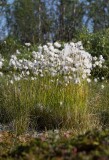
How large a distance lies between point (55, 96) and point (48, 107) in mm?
218

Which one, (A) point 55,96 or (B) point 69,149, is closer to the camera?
(B) point 69,149

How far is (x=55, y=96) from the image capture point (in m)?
8.02

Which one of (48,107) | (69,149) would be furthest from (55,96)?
(69,149)

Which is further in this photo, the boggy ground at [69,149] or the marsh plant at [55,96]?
the marsh plant at [55,96]

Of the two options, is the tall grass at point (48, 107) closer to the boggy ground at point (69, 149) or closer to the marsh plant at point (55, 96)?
the marsh plant at point (55, 96)

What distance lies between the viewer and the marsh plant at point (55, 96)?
7.67 m

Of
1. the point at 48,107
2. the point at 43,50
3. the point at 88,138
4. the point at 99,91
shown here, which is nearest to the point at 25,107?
the point at 48,107

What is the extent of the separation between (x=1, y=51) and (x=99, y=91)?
15853mm

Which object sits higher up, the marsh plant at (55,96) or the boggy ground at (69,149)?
the marsh plant at (55,96)

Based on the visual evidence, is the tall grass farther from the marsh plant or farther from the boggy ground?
the boggy ground

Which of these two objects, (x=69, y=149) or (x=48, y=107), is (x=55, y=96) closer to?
(x=48, y=107)

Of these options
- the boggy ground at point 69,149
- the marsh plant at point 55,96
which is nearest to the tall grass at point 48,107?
the marsh plant at point 55,96

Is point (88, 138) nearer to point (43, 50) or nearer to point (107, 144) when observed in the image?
point (107, 144)

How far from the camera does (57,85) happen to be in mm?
8164
